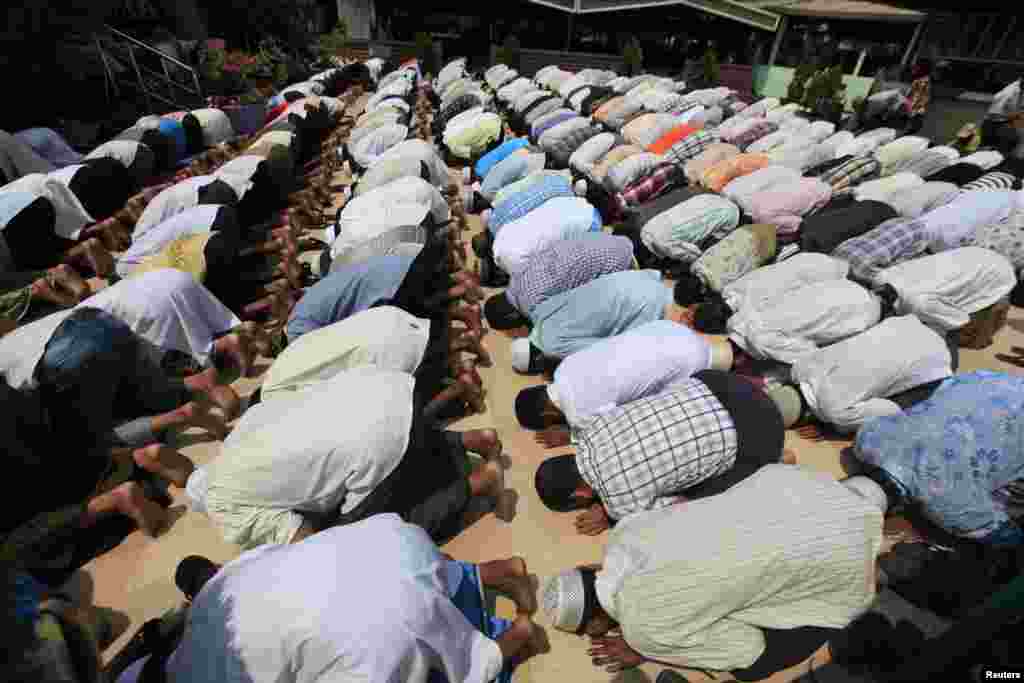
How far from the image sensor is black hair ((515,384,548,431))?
3016mm

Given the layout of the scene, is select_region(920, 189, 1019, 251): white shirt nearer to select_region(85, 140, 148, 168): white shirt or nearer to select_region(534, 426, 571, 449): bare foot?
select_region(534, 426, 571, 449): bare foot

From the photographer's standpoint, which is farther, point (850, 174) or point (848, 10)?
point (848, 10)

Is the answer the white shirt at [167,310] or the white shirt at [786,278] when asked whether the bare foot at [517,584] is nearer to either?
the white shirt at [786,278]

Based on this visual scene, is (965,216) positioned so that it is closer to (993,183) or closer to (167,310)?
(993,183)

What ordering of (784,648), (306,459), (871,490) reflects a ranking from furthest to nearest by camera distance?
(871,490), (306,459), (784,648)

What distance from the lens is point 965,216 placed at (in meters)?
4.07

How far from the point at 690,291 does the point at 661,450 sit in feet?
7.86

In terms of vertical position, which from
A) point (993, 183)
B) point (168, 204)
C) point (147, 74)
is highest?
point (993, 183)

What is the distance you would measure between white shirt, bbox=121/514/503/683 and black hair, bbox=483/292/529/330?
2574 mm

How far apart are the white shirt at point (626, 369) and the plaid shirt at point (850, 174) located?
148 inches

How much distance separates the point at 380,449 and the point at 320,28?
2611 centimetres

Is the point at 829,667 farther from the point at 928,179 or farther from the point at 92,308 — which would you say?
the point at 928,179

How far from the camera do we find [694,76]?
1496 centimetres

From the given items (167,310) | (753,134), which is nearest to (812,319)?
(167,310)
